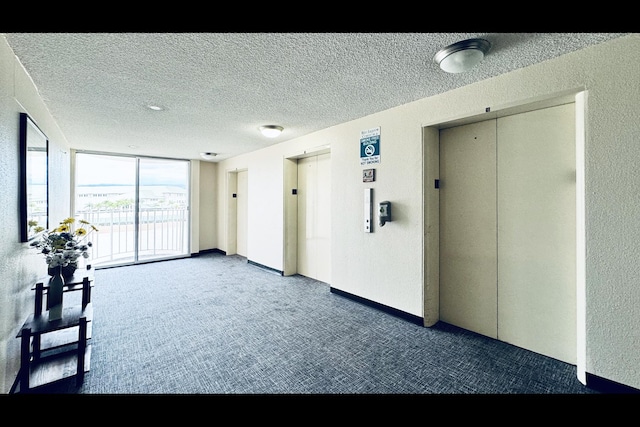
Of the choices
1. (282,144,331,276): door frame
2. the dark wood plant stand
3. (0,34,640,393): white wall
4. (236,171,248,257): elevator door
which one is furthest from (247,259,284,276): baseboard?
the dark wood plant stand

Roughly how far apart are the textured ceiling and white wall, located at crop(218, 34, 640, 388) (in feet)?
0.45

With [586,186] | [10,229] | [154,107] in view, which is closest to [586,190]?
[586,186]

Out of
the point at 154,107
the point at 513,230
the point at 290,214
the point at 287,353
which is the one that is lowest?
the point at 287,353

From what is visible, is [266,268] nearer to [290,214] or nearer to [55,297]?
[290,214]

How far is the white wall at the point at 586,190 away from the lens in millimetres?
1562

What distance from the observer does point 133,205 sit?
17.4 feet

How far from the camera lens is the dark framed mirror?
1738 mm

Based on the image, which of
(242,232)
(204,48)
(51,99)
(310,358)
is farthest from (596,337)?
(242,232)

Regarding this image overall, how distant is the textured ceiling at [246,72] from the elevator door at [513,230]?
0.58 metres

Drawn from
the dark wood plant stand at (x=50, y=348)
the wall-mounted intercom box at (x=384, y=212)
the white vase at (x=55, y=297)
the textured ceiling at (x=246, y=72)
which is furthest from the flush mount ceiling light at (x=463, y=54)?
the white vase at (x=55, y=297)

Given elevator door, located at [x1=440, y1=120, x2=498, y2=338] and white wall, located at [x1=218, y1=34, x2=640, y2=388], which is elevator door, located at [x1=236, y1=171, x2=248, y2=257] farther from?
elevator door, located at [x1=440, y1=120, x2=498, y2=338]

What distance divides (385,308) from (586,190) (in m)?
2.00

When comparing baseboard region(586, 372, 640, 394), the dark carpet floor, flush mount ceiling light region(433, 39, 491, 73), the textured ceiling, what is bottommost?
the dark carpet floor

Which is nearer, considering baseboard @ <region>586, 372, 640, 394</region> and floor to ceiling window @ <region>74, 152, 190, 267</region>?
baseboard @ <region>586, 372, 640, 394</region>
